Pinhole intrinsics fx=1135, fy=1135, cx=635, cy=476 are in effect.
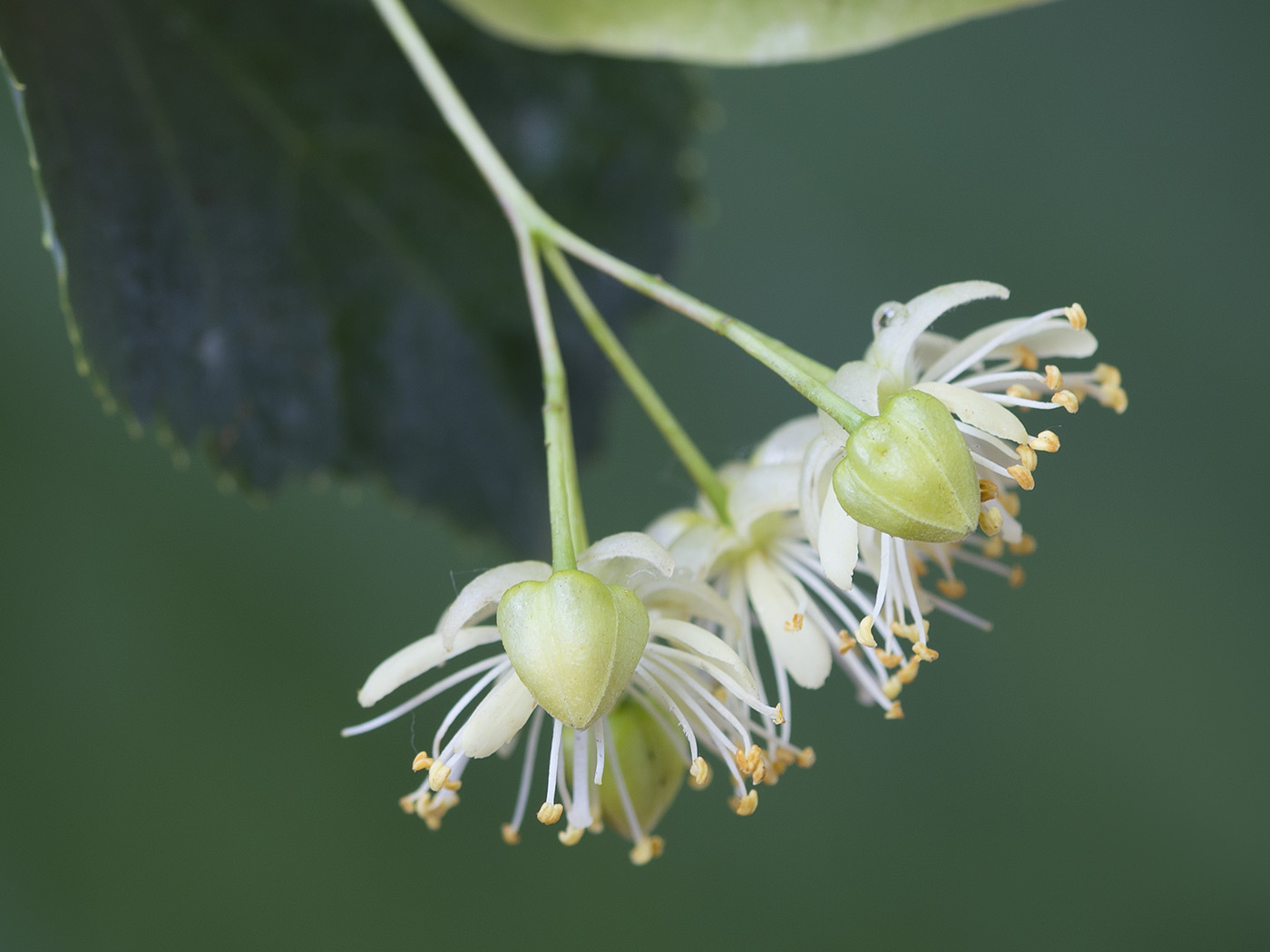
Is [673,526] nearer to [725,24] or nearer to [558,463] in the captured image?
[558,463]

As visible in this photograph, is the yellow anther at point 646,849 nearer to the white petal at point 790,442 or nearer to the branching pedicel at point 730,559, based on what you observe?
the branching pedicel at point 730,559

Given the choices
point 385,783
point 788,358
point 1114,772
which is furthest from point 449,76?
point 1114,772

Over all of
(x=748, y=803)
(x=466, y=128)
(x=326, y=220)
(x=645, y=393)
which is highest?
(x=326, y=220)

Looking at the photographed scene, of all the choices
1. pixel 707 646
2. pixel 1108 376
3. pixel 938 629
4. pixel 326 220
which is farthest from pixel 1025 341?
pixel 938 629

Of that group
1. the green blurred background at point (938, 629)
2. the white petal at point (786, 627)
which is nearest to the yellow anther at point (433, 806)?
the white petal at point (786, 627)

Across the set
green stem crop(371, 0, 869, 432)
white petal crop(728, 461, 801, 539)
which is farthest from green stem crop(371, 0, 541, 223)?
white petal crop(728, 461, 801, 539)

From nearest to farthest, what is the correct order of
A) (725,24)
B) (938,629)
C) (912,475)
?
1. (912,475)
2. (725,24)
3. (938,629)
